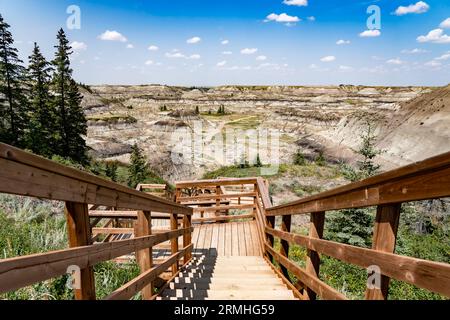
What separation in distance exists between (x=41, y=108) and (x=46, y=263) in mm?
32006

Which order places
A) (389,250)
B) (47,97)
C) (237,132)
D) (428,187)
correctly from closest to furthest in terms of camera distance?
(428,187) → (389,250) → (47,97) → (237,132)

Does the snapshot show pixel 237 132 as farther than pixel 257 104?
No

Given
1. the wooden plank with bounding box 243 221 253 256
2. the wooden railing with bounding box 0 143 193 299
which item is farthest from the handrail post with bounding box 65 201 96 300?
the wooden plank with bounding box 243 221 253 256

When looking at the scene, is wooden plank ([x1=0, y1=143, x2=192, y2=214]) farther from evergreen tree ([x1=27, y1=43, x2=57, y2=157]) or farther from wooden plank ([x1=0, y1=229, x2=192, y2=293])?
evergreen tree ([x1=27, y1=43, x2=57, y2=157])

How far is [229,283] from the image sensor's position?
4031 millimetres

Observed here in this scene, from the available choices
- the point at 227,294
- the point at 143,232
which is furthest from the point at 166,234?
the point at 227,294

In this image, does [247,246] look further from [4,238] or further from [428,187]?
[428,187]

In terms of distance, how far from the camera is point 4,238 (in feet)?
12.8

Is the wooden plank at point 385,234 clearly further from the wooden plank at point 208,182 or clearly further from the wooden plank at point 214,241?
the wooden plank at point 208,182

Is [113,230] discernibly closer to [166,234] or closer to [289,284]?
[166,234]

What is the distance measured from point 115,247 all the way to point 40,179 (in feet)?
2.97
